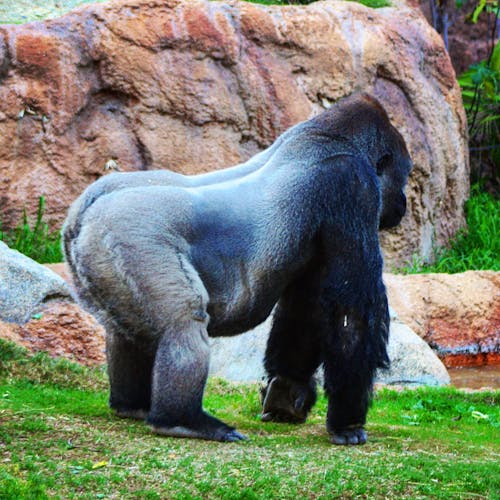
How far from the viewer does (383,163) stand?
4.43 m

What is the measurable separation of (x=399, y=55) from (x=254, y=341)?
4.02 meters

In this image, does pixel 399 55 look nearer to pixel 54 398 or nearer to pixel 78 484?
pixel 54 398

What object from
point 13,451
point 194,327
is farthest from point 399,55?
point 13,451

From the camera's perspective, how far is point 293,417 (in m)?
4.53

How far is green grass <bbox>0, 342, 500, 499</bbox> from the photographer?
3.12 meters

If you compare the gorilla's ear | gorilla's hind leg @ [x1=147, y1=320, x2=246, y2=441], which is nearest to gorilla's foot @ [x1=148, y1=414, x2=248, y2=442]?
gorilla's hind leg @ [x1=147, y1=320, x2=246, y2=441]

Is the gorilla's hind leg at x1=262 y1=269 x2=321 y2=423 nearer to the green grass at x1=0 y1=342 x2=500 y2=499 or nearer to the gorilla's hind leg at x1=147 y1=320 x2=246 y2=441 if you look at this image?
the green grass at x1=0 y1=342 x2=500 y2=499

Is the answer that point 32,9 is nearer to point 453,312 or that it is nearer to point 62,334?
point 62,334

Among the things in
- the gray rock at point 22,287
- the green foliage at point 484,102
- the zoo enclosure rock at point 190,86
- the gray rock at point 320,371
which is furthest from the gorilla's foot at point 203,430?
the green foliage at point 484,102

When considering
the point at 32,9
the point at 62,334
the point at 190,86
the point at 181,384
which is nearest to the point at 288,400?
the point at 181,384

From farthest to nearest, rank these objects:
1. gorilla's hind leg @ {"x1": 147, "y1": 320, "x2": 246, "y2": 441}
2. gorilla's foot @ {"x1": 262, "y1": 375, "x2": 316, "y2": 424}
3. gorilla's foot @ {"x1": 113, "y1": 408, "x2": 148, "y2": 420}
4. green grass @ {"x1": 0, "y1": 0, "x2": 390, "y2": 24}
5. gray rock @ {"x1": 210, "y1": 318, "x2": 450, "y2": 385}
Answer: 1. green grass @ {"x1": 0, "y1": 0, "x2": 390, "y2": 24}
2. gray rock @ {"x1": 210, "y1": 318, "x2": 450, "y2": 385}
3. gorilla's foot @ {"x1": 262, "y1": 375, "x2": 316, "y2": 424}
4. gorilla's foot @ {"x1": 113, "y1": 408, "x2": 148, "y2": 420}
5. gorilla's hind leg @ {"x1": 147, "y1": 320, "x2": 246, "y2": 441}

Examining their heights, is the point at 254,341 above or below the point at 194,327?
below

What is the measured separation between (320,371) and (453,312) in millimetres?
1970

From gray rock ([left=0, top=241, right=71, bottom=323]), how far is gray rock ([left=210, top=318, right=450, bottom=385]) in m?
1.11
